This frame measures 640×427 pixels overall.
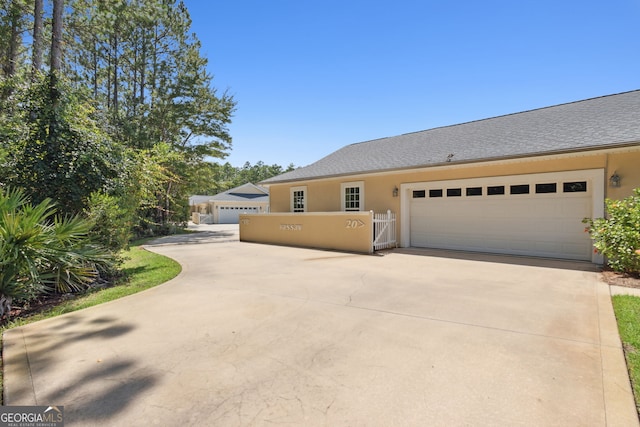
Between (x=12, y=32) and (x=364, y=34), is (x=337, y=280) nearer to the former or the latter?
(x=364, y=34)

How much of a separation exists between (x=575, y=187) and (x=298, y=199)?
11.0m

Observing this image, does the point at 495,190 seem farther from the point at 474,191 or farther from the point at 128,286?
the point at 128,286

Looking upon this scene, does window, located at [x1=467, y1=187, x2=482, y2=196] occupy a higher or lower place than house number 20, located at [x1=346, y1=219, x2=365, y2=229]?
higher

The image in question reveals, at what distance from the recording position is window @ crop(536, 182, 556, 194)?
8.66 metres

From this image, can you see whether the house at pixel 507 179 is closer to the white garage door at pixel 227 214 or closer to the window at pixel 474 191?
the window at pixel 474 191

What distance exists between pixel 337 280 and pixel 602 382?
4420mm

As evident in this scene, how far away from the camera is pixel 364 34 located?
11.4 metres

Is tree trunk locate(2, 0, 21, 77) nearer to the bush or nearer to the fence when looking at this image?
the bush

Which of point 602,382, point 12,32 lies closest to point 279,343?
point 602,382

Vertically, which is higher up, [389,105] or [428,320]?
[389,105]

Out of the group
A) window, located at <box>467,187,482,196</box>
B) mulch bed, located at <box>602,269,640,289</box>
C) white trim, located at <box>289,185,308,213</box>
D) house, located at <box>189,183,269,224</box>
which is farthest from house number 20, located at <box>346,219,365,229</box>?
house, located at <box>189,183,269,224</box>

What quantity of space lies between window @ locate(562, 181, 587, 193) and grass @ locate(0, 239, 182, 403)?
10896mm

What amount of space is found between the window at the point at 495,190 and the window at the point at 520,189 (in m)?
0.29

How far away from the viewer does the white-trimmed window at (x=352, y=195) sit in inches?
504
